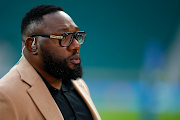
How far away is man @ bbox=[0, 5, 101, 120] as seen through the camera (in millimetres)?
1516

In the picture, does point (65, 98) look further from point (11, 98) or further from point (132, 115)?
point (132, 115)

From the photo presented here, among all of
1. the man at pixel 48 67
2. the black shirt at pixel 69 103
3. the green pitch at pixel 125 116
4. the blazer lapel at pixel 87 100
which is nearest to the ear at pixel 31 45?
the man at pixel 48 67

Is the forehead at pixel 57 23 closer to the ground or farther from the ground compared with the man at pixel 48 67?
farther from the ground

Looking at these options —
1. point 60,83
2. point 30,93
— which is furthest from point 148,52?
point 30,93

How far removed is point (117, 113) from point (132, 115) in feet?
1.31

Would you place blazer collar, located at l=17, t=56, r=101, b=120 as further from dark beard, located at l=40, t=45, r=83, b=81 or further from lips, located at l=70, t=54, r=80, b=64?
lips, located at l=70, t=54, r=80, b=64

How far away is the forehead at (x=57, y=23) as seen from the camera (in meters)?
1.69

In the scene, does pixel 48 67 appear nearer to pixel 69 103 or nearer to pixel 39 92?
pixel 39 92

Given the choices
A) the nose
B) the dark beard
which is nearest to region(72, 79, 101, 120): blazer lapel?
the dark beard

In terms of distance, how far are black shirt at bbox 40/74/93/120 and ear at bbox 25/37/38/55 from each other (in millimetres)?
266

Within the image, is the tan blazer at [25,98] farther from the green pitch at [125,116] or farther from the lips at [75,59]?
the green pitch at [125,116]

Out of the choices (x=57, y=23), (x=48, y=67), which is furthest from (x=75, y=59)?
(x=57, y=23)

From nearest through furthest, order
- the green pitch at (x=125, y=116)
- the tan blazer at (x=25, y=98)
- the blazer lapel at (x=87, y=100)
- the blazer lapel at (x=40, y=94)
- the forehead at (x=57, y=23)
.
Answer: the tan blazer at (x=25, y=98), the blazer lapel at (x=40, y=94), the forehead at (x=57, y=23), the blazer lapel at (x=87, y=100), the green pitch at (x=125, y=116)

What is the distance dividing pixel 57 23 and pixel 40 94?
0.64m
